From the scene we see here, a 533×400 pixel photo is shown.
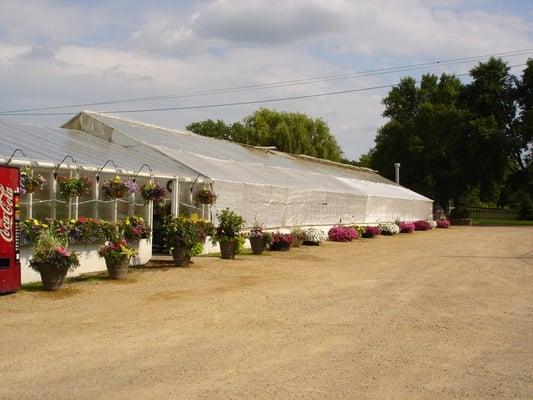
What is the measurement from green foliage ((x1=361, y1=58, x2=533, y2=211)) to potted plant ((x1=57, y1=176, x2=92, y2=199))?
40229 millimetres

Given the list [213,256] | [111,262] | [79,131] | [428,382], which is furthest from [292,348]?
[79,131]

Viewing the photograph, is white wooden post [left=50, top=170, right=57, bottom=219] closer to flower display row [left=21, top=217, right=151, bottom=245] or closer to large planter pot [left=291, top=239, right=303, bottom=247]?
flower display row [left=21, top=217, right=151, bottom=245]

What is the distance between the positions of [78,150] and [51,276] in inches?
219

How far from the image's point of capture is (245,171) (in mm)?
24016

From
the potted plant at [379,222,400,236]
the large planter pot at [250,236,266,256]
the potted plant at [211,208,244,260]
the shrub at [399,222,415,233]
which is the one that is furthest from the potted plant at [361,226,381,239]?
the potted plant at [211,208,244,260]

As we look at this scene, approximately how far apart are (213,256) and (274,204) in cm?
589

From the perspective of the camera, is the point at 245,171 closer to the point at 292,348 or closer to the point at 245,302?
the point at 245,302

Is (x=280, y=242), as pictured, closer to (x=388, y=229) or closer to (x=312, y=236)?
(x=312, y=236)

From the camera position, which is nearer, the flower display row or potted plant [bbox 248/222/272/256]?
the flower display row

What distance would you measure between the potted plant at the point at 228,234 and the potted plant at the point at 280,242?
10.2 feet

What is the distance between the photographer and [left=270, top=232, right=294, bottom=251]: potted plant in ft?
66.9

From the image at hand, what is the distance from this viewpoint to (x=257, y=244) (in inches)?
754

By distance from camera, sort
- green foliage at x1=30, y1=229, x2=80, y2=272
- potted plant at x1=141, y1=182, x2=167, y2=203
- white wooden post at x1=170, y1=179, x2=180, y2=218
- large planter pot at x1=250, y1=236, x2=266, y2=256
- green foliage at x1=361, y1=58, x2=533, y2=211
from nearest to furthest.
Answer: green foliage at x1=30, y1=229, x2=80, y2=272, potted plant at x1=141, y1=182, x2=167, y2=203, white wooden post at x1=170, y1=179, x2=180, y2=218, large planter pot at x1=250, y1=236, x2=266, y2=256, green foliage at x1=361, y1=58, x2=533, y2=211

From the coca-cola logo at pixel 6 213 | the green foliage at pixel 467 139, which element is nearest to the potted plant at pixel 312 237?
the coca-cola logo at pixel 6 213
